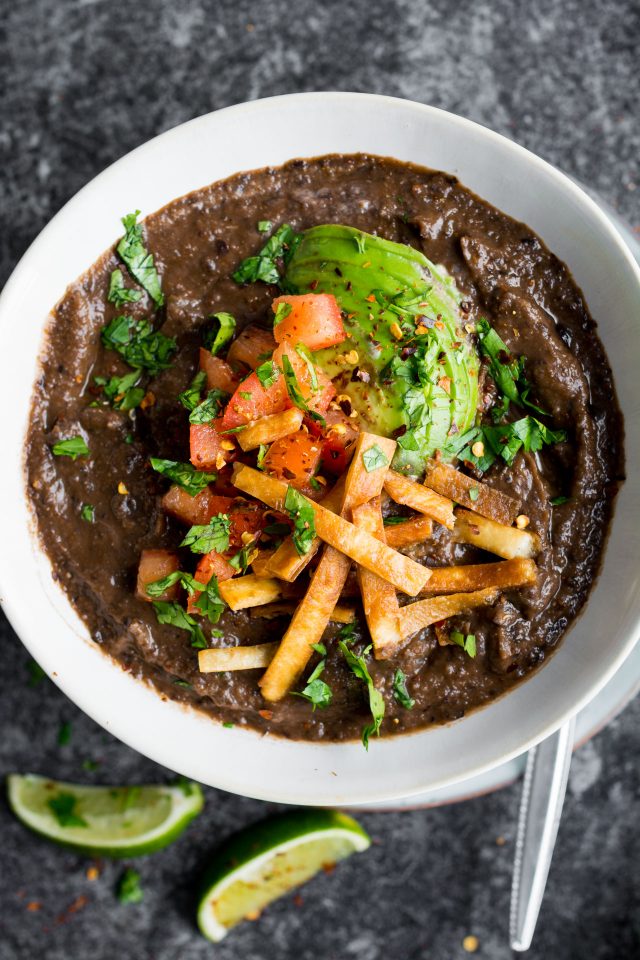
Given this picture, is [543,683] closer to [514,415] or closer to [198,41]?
[514,415]

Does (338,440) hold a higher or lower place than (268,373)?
lower

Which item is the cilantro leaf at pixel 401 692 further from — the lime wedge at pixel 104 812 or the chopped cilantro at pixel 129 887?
the chopped cilantro at pixel 129 887

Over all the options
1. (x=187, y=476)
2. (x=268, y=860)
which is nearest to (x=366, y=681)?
(x=187, y=476)

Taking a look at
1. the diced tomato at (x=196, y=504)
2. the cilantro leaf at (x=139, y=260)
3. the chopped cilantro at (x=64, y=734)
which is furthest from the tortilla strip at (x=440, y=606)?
the chopped cilantro at (x=64, y=734)

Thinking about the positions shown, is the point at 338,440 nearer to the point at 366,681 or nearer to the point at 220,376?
the point at 220,376

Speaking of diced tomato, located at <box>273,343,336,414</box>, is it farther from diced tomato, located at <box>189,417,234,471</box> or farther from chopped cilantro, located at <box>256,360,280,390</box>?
diced tomato, located at <box>189,417,234,471</box>
